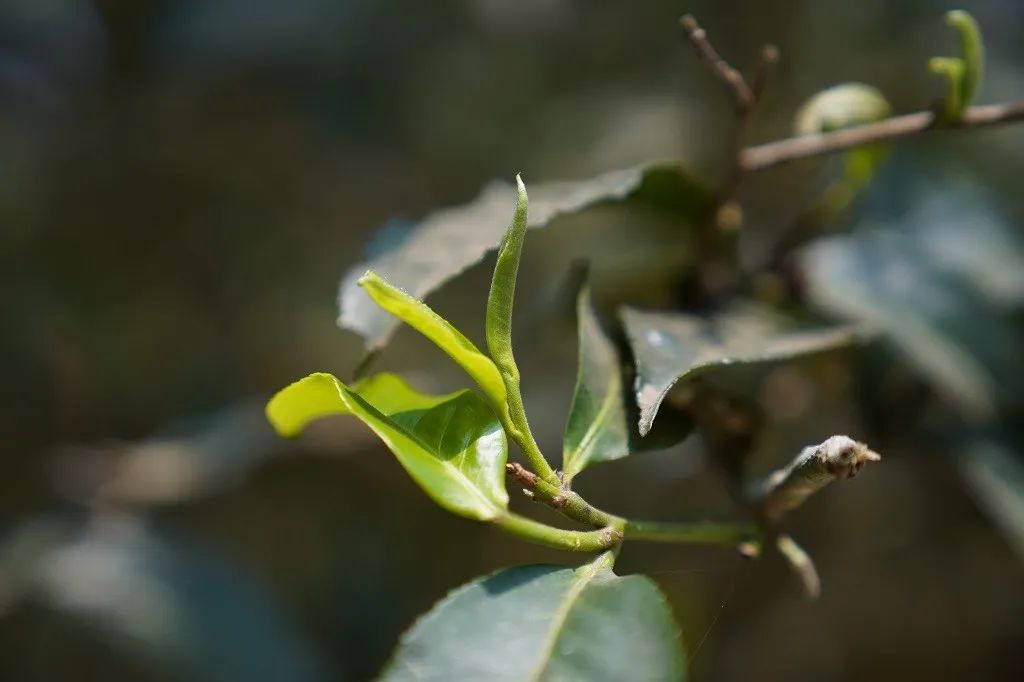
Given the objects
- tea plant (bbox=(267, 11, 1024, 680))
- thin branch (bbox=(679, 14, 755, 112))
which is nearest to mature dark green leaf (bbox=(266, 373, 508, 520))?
tea plant (bbox=(267, 11, 1024, 680))

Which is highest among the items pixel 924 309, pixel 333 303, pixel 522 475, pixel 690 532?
pixel 522 475

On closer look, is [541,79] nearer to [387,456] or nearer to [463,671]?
[387,456]

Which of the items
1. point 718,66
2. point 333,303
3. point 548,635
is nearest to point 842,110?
point 718,66

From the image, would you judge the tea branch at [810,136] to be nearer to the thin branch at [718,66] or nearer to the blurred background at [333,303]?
the thin branch at [718,66]

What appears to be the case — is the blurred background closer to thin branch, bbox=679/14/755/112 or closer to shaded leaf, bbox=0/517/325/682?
shaded leaf, bbox=0/517/325/682

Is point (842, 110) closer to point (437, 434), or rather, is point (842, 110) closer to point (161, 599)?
point (437, 434)

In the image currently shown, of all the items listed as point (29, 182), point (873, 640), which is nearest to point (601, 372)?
point (873, 640)
